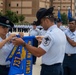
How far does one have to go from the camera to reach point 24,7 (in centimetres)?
10562

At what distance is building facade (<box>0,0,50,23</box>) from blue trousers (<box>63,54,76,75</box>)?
98.3 m

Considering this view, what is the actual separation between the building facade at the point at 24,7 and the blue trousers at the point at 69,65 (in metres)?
98.3

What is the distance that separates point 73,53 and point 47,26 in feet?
8.05

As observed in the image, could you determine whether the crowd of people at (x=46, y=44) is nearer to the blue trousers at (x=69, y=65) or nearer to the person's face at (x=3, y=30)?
the person's face at (x=3, y=30)

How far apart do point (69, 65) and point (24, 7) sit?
99.2m

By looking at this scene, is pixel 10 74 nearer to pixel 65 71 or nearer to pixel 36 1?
pixel 65 71

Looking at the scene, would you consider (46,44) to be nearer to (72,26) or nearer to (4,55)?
(4,55)

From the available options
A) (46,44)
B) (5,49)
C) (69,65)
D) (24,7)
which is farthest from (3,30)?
(24,7)

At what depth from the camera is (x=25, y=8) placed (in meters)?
106

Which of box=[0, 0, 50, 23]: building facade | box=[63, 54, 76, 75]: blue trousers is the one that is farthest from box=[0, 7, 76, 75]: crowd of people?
box=[0, 0, 50, 23]: building facade

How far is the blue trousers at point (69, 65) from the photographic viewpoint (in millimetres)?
7020

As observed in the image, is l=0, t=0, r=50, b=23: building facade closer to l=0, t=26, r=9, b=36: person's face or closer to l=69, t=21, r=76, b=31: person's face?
l=69, t=21, r=76, b=31: person's face

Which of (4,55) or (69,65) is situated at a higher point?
(4,55)

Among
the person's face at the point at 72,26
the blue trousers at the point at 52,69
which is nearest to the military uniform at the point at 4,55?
the blue trousers at the point at 52,69
